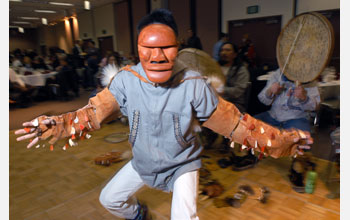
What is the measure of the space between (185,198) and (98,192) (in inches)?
65.1

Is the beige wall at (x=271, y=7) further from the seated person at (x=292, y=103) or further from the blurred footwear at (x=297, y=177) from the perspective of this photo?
the blurred footwear at (x=297, y=177)

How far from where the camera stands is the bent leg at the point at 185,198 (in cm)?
130

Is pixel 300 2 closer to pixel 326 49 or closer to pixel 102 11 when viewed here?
pixel 326 49

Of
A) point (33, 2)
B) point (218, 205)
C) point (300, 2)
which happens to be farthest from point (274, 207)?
point (33, 2)

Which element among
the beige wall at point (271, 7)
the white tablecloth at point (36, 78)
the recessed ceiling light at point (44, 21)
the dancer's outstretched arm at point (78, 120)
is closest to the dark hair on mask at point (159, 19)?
the dancer's outstretched arm at point (78, 120)

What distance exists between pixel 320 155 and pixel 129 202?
2971 mm

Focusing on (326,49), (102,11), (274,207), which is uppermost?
(102,11)

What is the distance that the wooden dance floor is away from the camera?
7.45 feet

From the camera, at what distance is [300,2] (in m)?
6.71

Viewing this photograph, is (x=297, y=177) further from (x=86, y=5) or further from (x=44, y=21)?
(x=44, y=21)

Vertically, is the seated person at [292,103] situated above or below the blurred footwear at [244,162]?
above

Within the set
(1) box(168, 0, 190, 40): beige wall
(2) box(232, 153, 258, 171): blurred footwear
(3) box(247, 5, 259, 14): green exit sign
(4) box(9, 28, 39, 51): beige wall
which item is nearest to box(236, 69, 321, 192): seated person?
Result: (2) box(232, 153, 258, 171): blurred footwear

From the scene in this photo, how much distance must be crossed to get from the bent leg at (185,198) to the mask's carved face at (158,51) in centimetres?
58

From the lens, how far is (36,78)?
7.57m
